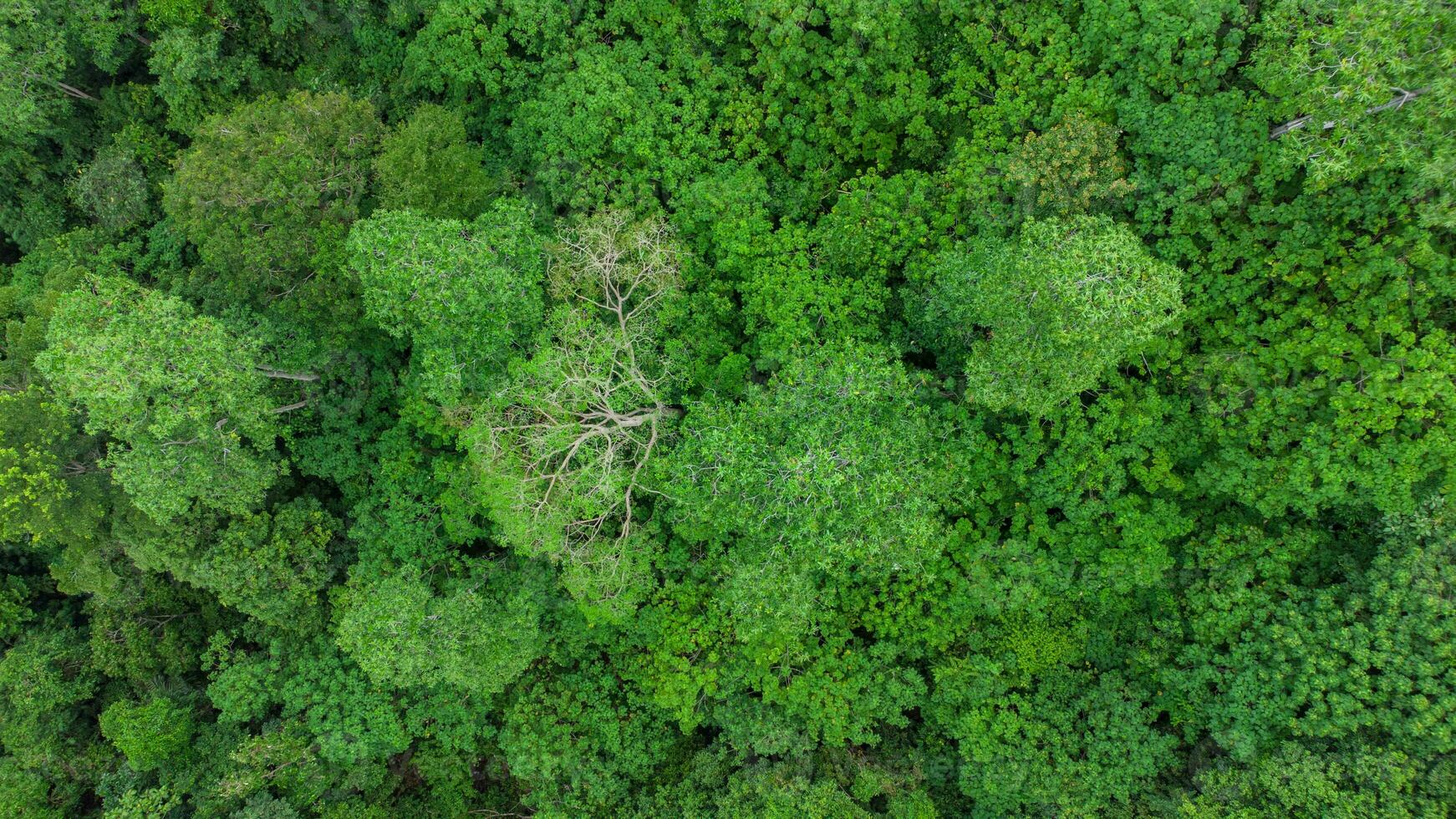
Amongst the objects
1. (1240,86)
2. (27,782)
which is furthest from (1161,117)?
(27,782)

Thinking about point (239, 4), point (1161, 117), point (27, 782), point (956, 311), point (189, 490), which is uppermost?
point (1161, 117)

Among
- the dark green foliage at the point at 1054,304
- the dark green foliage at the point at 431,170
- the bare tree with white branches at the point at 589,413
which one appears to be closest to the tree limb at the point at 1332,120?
the dark green foliage at the point at 1054,304

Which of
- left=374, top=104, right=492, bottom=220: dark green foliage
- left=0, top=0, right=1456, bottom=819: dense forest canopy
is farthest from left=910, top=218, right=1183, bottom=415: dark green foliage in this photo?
left=374, top=104, right=492, bottom=220: dark green foliage

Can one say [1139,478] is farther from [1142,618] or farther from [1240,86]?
[1240,86]

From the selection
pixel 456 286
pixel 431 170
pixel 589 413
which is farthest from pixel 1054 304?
pixel 431 170

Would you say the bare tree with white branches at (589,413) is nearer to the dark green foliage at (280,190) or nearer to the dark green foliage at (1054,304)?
the dark green foliage at (280,190)

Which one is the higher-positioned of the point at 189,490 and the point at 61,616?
the point at 189,490

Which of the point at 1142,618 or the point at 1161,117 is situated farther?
the point at 1142,618

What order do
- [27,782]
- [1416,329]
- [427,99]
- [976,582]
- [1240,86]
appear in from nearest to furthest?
[1416,329], [1240,86], [976,582], [27,782], [427,99]
